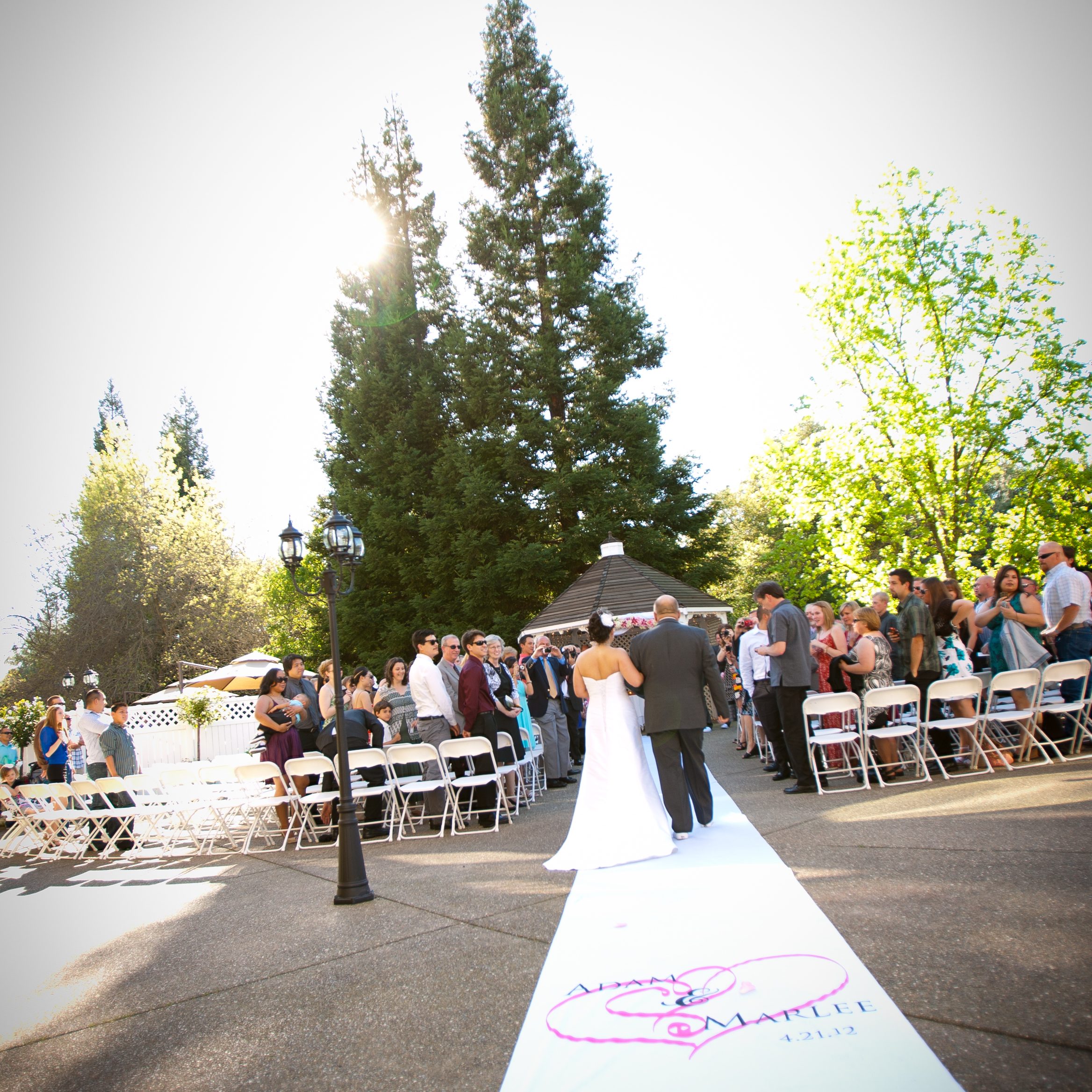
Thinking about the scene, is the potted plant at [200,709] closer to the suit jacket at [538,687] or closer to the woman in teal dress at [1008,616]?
the suit jacket at [538,687]

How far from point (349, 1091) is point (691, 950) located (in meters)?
1.65

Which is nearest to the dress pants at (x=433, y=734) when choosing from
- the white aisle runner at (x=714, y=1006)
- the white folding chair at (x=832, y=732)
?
the white folding chair at (x=832, y=732)

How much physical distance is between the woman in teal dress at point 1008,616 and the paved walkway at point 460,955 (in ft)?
5.50

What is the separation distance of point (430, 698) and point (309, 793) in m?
1.91

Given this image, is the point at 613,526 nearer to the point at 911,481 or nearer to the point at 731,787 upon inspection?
the point at 911,481

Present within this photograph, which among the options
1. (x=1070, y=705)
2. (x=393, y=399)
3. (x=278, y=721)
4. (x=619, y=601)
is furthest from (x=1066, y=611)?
(x=393, y=399)

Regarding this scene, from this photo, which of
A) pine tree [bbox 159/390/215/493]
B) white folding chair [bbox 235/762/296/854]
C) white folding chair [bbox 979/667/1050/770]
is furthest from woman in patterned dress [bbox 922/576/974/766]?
pine tree [bbox 159/390/215/493]

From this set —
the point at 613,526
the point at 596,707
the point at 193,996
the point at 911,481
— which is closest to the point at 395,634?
the point at 613,526

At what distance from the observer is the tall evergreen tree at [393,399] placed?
30969 mm

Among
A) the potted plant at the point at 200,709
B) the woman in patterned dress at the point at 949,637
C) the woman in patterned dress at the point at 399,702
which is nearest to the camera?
the woman in patterned dress at the point at 949,637

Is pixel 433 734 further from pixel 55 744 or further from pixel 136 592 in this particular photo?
pixel 136 592

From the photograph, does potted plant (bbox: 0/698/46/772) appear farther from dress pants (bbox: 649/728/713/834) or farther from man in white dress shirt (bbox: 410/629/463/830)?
dress pants (bbox: 649/728/713/834)

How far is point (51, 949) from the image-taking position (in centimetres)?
616

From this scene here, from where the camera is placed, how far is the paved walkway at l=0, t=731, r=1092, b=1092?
124 inches
